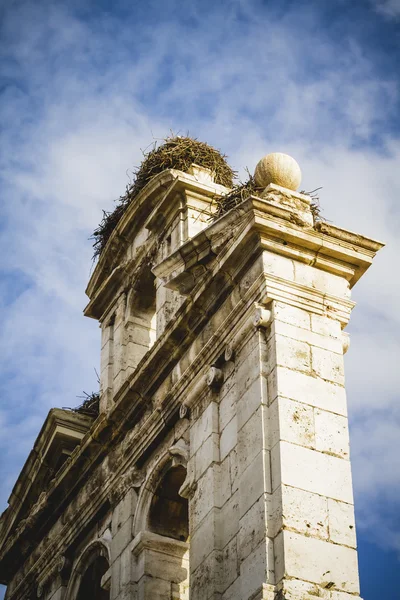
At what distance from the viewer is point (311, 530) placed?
1173cm

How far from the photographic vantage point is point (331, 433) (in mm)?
12602

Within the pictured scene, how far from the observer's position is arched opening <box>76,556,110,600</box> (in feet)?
55.5

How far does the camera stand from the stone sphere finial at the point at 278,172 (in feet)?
48.8

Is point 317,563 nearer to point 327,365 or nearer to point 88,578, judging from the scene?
point 327,365

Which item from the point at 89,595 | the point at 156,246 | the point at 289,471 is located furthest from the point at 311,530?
the point at 156,246

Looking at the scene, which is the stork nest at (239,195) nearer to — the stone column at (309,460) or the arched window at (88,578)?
the stone column at (309,460)

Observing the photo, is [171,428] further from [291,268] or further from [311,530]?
[311,530]

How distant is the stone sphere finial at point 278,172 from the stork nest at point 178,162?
3518 millimetres

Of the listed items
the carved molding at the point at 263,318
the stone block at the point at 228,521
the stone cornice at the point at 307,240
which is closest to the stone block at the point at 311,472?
the stone block at the point at 228,521

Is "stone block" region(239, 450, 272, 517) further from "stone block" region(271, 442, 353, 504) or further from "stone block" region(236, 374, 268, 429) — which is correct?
"stone block" region(236, 374, 268, 429)

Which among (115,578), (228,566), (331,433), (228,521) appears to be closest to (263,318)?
(331,433)

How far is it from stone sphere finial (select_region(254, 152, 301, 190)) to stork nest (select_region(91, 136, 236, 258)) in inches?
138

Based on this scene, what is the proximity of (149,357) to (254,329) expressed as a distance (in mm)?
2556

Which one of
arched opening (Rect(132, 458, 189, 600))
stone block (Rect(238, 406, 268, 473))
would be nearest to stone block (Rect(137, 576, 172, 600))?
arched opening (Rect(132, 458, 189, 600))
